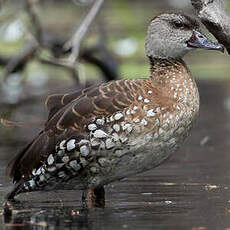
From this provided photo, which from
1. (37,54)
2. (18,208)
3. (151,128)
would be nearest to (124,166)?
(151,128)

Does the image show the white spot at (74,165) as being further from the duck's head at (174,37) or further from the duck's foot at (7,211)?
the duck's head at (174,37)

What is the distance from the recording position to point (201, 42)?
7.68 metres

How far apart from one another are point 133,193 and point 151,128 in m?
1.00

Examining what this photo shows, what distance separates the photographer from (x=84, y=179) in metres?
7.53

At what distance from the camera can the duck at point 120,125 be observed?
23.9 ft

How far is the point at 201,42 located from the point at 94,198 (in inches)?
61.0

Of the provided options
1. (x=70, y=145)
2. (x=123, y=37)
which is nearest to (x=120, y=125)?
(x=70, y=145)

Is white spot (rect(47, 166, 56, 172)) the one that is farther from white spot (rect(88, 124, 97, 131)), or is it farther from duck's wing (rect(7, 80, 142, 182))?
white spot (rect(88, 124, 97, 131))

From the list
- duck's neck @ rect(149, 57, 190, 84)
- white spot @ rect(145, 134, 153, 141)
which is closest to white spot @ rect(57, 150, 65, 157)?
white spot @ rect(145, 134, 153, 141)

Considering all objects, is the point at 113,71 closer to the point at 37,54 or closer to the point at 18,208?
the point at 37,54

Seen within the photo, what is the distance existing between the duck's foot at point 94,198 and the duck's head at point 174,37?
1.22 metres

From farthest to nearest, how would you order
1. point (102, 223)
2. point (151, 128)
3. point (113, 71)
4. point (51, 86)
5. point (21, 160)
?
point (51, 86), point (113, 71), point (21, 160), point (151, 128), point (102, 223)

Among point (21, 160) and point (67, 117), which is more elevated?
point (67, 117)

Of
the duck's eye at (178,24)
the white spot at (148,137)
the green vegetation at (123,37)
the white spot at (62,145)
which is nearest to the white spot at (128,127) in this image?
the white spot at (148,137)
